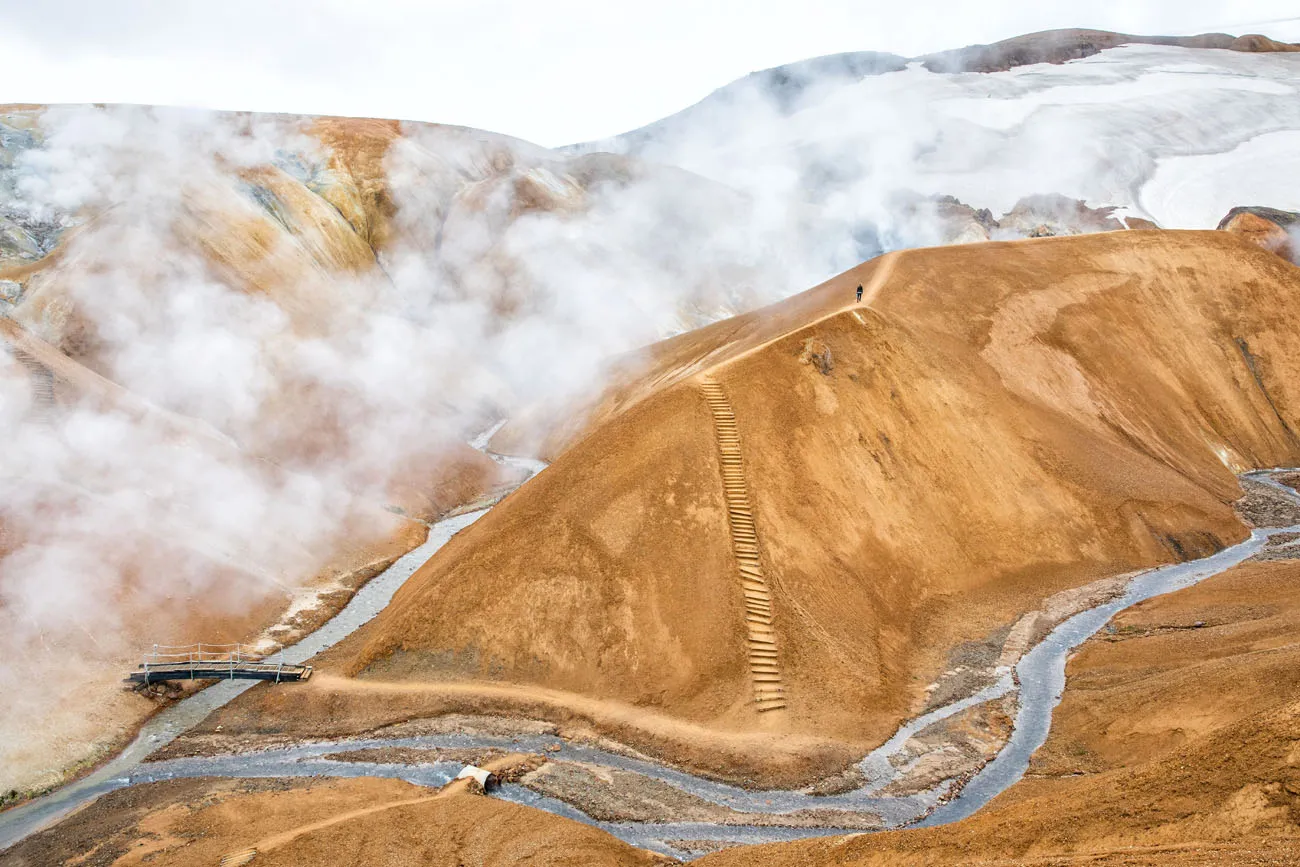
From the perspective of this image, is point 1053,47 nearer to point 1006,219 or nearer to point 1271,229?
point 1006,219

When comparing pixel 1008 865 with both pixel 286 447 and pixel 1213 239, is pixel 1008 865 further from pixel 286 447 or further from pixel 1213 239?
pixel 1213 239

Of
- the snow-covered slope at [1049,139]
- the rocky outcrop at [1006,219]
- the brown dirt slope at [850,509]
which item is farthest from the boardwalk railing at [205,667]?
the snow-covered slope at [1049,139]

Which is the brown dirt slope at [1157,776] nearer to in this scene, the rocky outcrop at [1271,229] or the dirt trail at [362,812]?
the dirt trail at [362,812]

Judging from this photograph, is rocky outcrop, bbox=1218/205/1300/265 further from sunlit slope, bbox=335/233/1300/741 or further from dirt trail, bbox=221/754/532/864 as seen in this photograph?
dirt trail, bbox=221/754/532/864

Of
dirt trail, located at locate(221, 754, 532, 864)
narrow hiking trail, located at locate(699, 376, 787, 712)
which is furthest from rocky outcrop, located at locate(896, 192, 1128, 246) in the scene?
dirt trail, located at locate(221, 754, 532, 864)

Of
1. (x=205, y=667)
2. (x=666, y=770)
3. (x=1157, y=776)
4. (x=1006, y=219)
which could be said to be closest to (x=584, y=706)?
(x=666, y=770)
